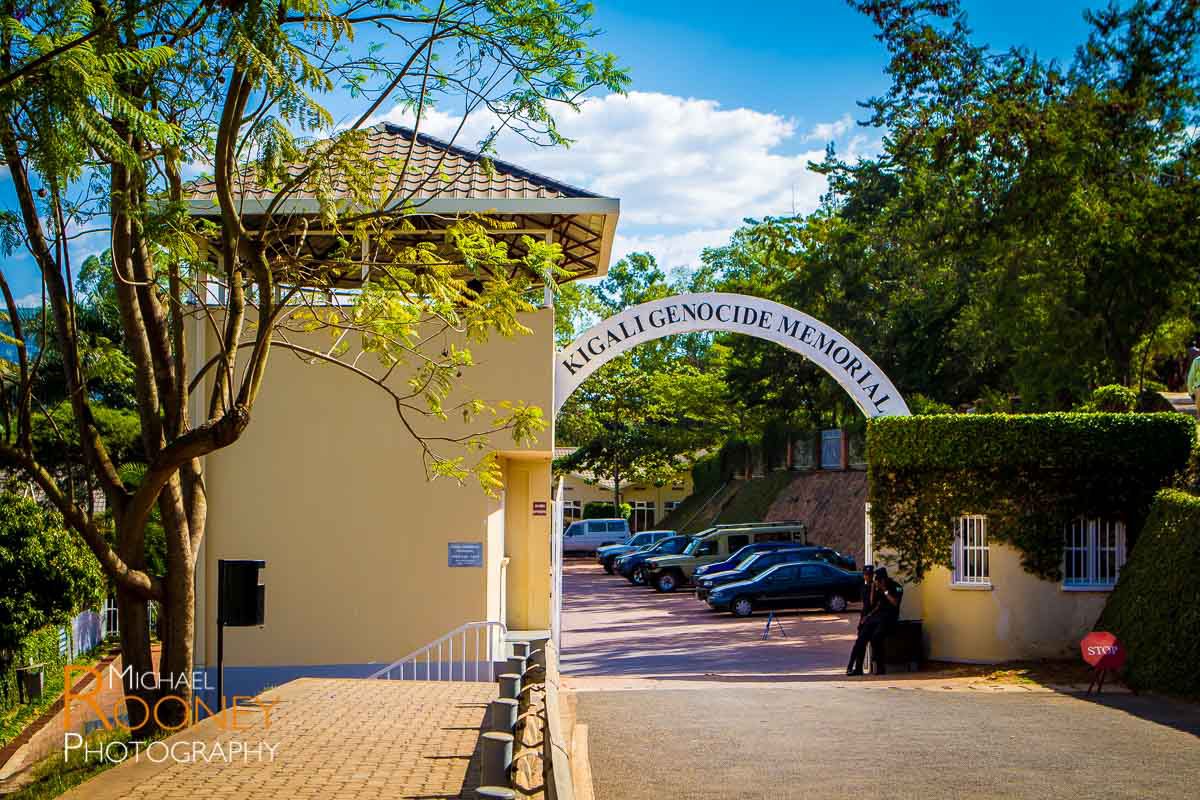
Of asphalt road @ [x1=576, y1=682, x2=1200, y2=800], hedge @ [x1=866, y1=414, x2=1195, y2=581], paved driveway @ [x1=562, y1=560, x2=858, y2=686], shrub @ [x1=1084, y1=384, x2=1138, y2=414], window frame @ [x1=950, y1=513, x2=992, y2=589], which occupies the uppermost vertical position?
shrub @ [x1=1084, y1=384, x2=1138, y2=414]

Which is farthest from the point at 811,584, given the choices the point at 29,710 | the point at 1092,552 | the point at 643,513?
Answer: the point at 643,513

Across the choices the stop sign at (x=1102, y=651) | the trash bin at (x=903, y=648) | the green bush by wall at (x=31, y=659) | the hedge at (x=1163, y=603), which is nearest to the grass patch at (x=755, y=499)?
the trash bin at (x=903, y=648)

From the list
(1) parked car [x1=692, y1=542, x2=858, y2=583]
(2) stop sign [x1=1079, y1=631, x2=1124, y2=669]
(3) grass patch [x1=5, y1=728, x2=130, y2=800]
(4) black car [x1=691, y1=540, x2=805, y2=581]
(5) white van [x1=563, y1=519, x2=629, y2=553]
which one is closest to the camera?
(3) grass patch [x1=5, y1=728, x2=130, y2=800]

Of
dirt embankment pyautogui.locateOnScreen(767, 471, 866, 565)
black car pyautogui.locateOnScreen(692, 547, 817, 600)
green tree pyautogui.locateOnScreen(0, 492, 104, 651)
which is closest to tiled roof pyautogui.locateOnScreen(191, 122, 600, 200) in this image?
green tree pyautogui.locateOnScreen(0, 492, 104, 651)

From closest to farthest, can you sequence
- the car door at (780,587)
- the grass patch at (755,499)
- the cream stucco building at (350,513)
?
the cream stucco building at (350,513), the car door at (780,587), the grass patch at (755,499)

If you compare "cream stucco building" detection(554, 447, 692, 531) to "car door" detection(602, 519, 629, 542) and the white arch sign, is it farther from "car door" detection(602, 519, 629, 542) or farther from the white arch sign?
the white arch sign

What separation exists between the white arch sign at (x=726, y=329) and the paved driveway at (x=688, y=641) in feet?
14.6

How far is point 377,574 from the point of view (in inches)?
650

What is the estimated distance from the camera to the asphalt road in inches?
338

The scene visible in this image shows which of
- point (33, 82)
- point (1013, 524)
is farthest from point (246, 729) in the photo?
point (1013, 524)

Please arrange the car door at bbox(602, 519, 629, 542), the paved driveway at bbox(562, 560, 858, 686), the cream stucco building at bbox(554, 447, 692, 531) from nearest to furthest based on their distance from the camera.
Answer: the paved driveway at bbox(562, 560, 858, 686), the car door at bbox(602, 519, 629, 542), the cream stucco building at bbox(554, 447, 692, 531)

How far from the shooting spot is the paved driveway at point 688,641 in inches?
767

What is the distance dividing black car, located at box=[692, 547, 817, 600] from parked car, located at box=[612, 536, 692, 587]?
7.25 meters

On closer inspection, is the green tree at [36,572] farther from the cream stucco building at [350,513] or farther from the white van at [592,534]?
the white van at [592,534]
